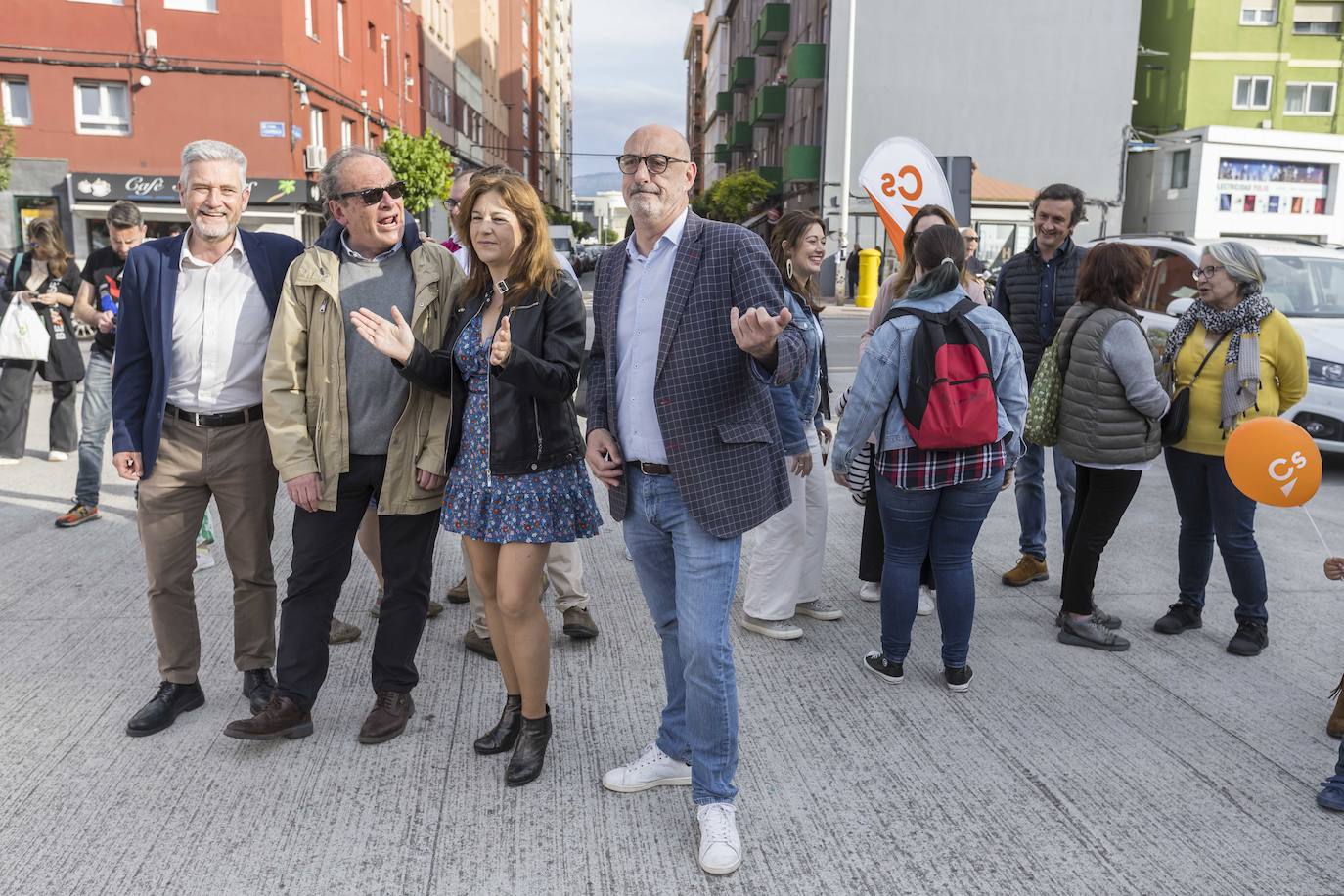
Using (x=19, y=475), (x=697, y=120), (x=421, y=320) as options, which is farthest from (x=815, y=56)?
(x=697, y=120)

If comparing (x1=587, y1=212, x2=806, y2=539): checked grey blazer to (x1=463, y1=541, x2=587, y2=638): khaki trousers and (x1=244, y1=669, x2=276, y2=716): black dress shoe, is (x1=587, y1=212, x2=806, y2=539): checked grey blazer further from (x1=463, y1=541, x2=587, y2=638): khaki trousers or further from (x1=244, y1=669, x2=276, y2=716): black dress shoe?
(x1=244, y1=669, x2=276, y2=716): black dress shoe

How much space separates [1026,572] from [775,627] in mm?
1623

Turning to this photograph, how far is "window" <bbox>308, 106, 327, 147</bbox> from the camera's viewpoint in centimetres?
2611

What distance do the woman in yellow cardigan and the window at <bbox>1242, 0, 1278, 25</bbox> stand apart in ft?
144

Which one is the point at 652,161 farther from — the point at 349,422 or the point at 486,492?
the point at 349,422

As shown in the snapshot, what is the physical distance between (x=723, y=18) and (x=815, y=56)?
36549mm

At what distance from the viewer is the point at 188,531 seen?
3.79m

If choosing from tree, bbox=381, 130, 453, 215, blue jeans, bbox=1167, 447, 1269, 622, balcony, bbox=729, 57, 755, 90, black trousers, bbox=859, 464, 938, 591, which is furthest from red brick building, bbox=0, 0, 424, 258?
balcony, bbox=729, 57, 755, 90

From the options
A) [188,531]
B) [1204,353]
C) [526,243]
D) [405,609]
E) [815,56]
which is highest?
[815,56]

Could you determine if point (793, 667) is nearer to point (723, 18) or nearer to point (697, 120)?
point (723, 18)

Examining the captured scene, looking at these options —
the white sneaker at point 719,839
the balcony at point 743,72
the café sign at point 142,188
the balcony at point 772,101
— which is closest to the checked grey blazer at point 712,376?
the white sneaker at point 719,839

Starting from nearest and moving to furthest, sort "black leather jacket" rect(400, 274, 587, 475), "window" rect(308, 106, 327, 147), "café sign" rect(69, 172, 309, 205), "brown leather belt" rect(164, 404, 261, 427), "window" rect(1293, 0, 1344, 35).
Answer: "black leather jacket" rect(400, 274, 587, 475), "brown leather belt" rect(164, 404, 261, 427), "café sign" rect(69, 172, 309, 205), "window" rect(308, 106, 327, 147), "window" rect(1293, 0, 1344, 35)

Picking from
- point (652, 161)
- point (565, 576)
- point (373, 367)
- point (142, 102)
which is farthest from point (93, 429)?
point (142, 102)

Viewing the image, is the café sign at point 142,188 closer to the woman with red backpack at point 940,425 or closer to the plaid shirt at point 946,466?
the woman with red backpack at point 940,425
